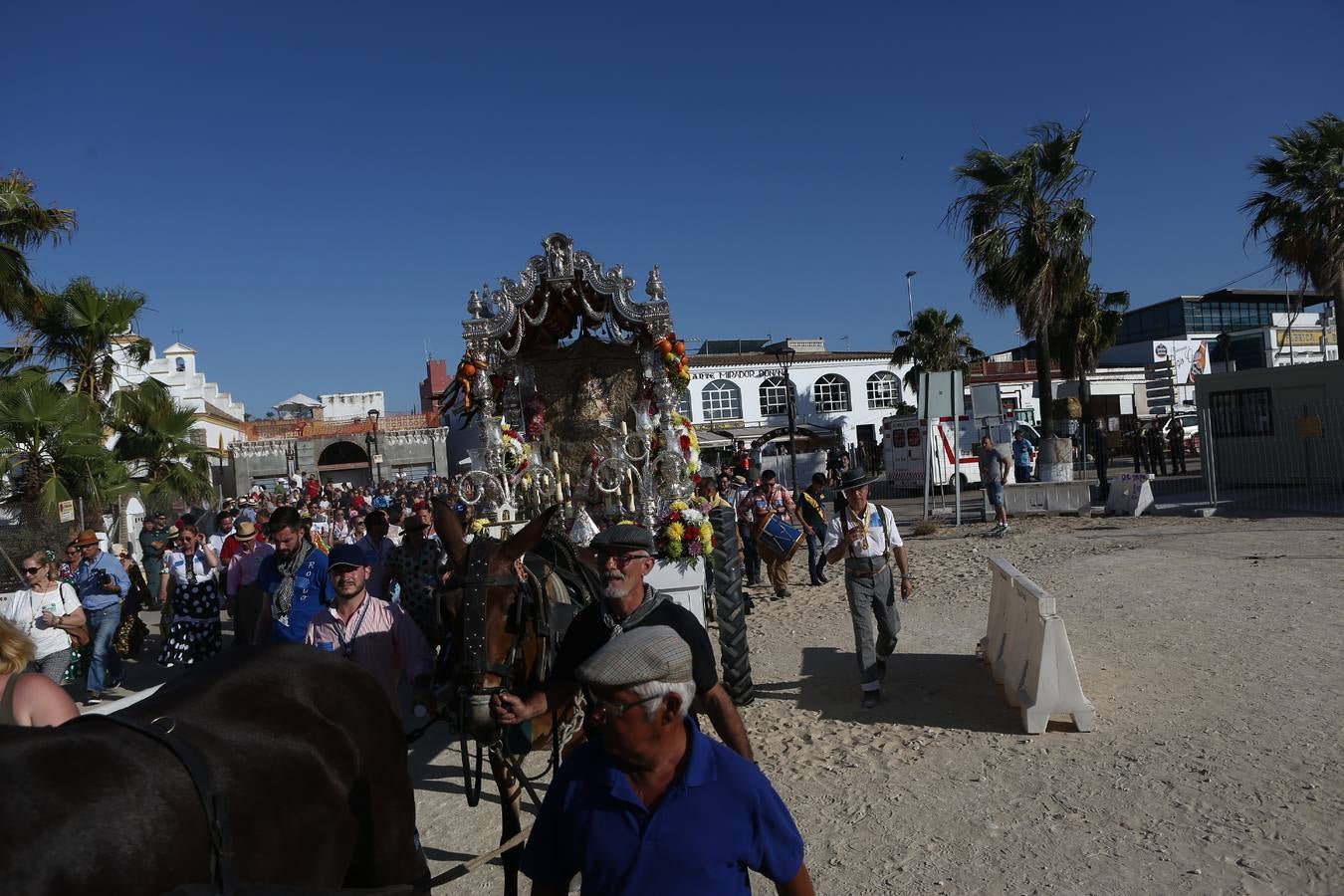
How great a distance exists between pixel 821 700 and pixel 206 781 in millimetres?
5696

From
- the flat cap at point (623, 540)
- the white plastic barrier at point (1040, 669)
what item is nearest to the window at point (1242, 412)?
the white plastic barrier at point (1040, 669)

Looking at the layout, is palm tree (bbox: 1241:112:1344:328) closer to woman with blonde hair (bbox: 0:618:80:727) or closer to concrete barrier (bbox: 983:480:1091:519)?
concrete barrier (bbox: 983:480:1091:519)

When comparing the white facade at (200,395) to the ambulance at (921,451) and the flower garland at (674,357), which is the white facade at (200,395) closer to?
the ambulance at (921,451)

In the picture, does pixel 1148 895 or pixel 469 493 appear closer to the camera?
pixel 1148 895

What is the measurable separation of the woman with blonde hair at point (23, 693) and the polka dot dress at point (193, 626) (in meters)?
5.91

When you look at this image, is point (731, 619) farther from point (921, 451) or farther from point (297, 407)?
point (297, 407)

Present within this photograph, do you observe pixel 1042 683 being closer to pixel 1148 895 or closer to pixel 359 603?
pixel 1148 895

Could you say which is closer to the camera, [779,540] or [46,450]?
[779,540]

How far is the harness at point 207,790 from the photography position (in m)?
2.47

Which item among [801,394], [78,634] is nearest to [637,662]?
[78,634]

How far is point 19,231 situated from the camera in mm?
15555

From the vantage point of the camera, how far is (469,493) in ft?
31.1

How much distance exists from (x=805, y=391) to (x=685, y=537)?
38468 mm

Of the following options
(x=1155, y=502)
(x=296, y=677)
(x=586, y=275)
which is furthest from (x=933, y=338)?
(x=296, y=677)
